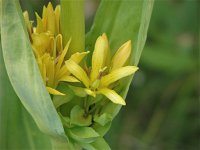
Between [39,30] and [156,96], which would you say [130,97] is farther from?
[39,30]

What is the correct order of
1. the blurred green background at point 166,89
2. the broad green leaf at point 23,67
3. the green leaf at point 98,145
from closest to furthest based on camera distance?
the broad green leaf at point 23,67
the green leaf at point 98,145
the blurred green background at point 166,89

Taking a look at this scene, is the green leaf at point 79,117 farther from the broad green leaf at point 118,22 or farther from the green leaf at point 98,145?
the broad green leaf at point 118,22

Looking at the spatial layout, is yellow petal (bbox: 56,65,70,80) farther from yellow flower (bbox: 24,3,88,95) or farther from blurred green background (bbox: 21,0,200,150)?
blurred green background (bbox: 21,0,200,150)

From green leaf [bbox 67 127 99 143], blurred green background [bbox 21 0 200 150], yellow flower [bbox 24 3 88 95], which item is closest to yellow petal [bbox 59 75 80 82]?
yellow flower [bbox 24 3 88 95]

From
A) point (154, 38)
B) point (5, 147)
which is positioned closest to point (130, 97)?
point (154, 38)

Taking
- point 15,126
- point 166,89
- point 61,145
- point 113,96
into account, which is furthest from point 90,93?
point 166,89

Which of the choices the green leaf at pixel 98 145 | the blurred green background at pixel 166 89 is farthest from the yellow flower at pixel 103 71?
the blurred green background at pixel 166 89
